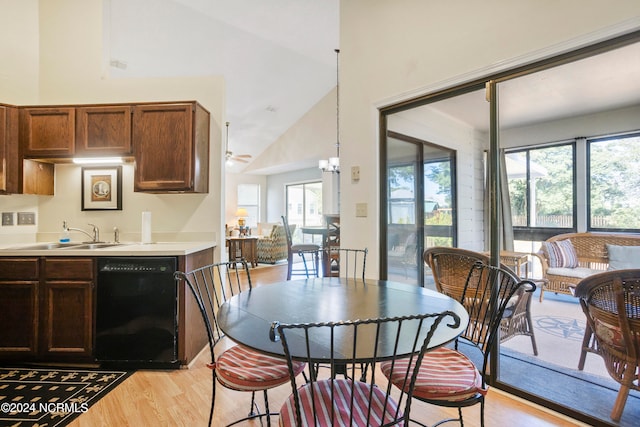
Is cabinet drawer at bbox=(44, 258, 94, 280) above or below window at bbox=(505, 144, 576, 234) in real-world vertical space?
below

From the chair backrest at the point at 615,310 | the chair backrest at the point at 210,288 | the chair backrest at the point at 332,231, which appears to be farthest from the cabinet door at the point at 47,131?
Result: the chair backrest at the point at 615,310

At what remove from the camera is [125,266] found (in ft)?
7.66

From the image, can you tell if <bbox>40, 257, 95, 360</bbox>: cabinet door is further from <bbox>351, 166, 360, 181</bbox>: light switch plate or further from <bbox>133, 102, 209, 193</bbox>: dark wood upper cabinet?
<bbox>351, 166, 360, 181</bbox>: light switch plate

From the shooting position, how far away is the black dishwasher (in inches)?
91.4

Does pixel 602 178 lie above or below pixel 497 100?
below

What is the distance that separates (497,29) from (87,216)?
3.78 m

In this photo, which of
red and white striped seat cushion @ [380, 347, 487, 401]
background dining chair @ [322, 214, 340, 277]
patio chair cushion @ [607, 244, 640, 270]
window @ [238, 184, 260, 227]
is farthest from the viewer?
window @ [238, 184, 260, 227]

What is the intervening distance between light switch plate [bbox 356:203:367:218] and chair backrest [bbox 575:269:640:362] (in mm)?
1610

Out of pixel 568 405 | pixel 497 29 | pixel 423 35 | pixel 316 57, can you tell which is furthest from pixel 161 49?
pixel 568 405

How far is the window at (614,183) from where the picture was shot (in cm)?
239

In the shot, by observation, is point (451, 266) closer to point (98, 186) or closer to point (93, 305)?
point (93, 305)

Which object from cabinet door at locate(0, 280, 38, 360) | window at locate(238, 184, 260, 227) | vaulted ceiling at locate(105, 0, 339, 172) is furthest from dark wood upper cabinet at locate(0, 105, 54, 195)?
window at locate(238, 184, 260, 227)

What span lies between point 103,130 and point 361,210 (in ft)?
7.81

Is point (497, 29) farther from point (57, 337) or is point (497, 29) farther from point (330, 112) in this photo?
point (330, 112)
